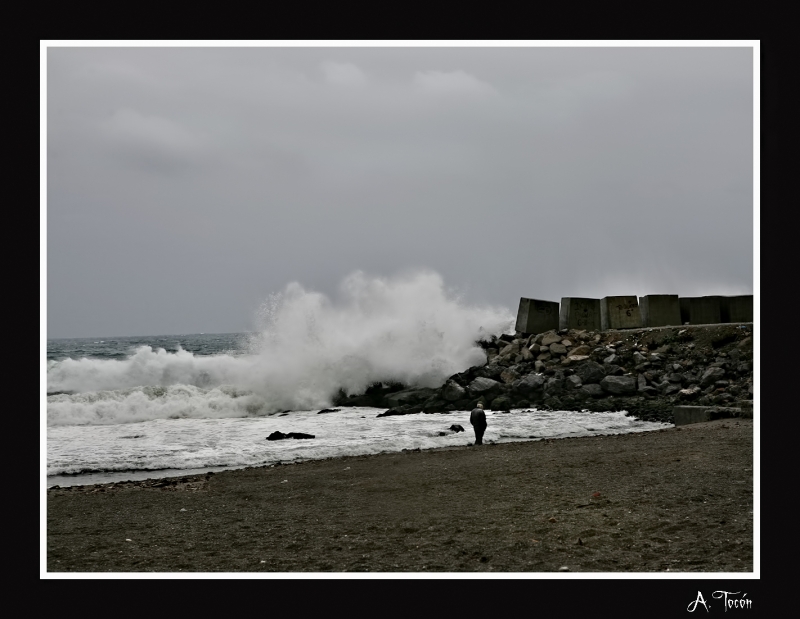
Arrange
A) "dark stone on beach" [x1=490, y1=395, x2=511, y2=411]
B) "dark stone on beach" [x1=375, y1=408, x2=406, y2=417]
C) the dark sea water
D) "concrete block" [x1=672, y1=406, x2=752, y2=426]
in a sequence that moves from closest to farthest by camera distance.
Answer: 1. "concrete block" [x1=672, y1=406, x2=752, y2=426]
2. "dark stone on beach" [x1=490, y1=395, x2=511, y2=411]
3. "dark stone on beach" [x1=375, y1=408, x2=406, y2=417]
4. the dark sea water

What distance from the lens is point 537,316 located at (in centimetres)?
2578

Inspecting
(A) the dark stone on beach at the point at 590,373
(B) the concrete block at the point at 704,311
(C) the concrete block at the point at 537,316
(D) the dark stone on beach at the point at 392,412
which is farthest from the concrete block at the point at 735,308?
(D) the dark stone on beach at the point at 392,412

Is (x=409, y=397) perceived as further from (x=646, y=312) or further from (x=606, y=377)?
(x=646, y=312)

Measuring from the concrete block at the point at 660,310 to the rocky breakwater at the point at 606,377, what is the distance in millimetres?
1562

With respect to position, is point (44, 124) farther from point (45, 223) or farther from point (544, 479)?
point (544, 479)

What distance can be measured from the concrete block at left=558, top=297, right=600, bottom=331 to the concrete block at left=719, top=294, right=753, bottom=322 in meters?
3.96

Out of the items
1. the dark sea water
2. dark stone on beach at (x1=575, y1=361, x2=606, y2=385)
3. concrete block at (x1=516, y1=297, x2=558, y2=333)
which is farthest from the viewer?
the dark sea water

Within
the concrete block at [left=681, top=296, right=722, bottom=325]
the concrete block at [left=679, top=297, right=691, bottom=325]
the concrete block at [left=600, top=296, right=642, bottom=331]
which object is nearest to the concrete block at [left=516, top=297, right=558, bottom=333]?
the concrete block at [left=600, top=296, right=642, bottom=331]

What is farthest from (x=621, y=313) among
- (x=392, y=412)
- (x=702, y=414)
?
(x=702, y=414)

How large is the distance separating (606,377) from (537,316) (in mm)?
6470

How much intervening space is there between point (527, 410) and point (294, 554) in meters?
12.5

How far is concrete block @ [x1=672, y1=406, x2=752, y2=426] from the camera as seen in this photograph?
1452 centimetres

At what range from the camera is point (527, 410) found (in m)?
18.2

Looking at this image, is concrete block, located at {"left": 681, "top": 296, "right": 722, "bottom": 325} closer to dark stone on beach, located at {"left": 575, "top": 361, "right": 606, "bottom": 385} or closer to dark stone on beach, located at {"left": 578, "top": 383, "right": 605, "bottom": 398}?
dark stone on beach, located at {"left": 575, "top": 361, "right": 606, "bottom": 385}
